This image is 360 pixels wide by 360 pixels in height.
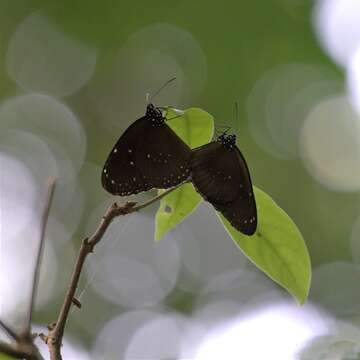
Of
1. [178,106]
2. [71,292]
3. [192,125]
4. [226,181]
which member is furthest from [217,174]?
[178,106]

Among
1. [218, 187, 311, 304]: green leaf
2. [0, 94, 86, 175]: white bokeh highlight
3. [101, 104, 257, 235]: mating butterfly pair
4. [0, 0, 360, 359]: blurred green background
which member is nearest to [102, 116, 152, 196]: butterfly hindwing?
[101, 104, 257, 235]: mating butterfly pair

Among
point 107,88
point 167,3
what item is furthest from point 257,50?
point 107,88

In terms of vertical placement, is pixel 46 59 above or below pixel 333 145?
above

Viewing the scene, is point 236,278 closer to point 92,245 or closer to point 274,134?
point 274,134

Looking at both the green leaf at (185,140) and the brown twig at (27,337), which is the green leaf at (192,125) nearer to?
the green leaf at (185,140)

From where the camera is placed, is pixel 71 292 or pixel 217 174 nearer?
pixel 71 292

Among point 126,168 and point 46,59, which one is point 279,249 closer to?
point 126,168

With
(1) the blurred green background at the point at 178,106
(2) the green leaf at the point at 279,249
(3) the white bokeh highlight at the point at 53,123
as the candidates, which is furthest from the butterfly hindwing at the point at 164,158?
(3) the white bokeh highlight at the point at 53,123

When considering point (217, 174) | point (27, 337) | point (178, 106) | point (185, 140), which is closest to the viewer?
point (27, 337)
